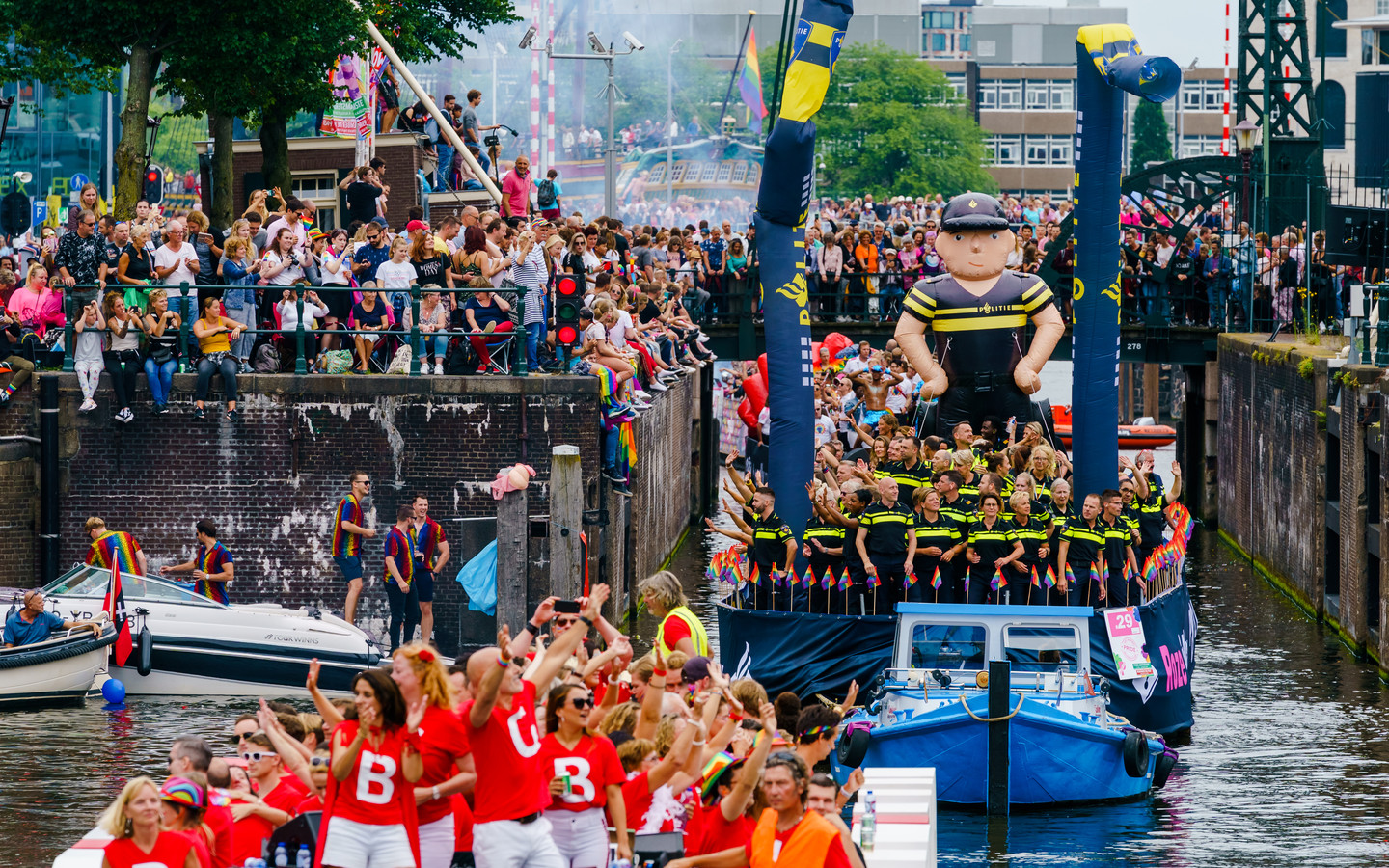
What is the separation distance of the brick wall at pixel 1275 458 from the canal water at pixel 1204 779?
3.40 meters

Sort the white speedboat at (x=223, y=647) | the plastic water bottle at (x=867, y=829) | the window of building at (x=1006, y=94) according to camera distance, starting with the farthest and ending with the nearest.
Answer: the window of building at (x=1006, y=94) < the white speedboat at (x=223, y=647) < the plastic water bottle at (x=867, y=829)

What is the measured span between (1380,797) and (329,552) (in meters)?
11.5

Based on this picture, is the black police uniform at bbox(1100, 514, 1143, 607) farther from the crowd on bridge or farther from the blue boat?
the blue boat

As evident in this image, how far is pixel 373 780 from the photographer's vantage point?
9367 millimetres

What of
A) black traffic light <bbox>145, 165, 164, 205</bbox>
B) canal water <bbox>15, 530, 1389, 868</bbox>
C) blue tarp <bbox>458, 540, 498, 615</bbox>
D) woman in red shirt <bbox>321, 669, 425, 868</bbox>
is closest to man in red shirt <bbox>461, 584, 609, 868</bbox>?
woman in red shirt <bbox>321, 669, 425, 868</bbox>

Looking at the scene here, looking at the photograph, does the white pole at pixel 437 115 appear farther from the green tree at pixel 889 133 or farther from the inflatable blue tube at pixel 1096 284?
the green tree at pixel 889 133

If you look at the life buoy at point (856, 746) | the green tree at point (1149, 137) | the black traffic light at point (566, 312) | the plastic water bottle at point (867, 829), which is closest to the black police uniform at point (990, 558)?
the life buoy at point (856, 746)

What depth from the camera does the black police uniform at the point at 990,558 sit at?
18.0 m

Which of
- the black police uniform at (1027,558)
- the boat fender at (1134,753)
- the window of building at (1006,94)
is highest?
the window of building at (1006,94)

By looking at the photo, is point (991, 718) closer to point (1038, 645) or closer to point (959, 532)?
point (1038, 645)

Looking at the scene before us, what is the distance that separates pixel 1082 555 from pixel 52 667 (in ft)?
32.4

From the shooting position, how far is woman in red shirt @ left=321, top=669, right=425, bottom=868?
9.30 m

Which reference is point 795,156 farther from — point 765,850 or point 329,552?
point 765,850

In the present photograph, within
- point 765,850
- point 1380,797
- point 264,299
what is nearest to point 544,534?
point 264,299
